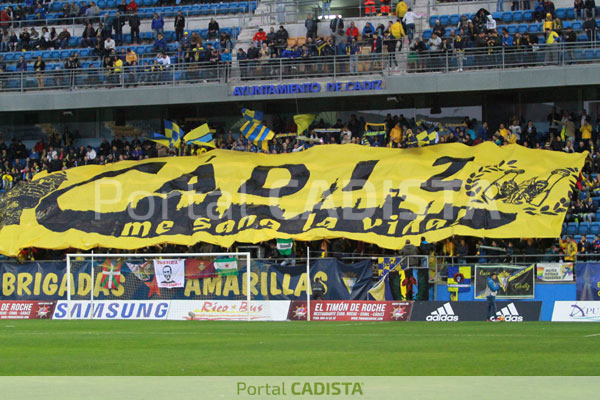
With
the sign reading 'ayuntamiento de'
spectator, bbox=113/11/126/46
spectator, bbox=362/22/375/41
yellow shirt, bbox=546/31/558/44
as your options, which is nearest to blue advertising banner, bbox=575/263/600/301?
yellow shirt, bbox=546/31/558/44

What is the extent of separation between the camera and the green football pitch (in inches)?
516

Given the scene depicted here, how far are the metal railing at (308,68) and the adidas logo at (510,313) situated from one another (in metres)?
13.2

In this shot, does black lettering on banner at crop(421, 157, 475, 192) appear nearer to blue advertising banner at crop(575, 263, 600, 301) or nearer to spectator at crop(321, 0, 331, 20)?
blue advertising banner at crop(575, 263, 600, 301)

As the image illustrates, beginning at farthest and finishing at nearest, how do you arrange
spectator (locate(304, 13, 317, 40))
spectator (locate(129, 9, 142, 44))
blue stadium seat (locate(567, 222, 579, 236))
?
spectator (locate(129, 9, 142, 44)), spectator (locate(304, 13, 317, 40)), blue stadium seat (locate(567, 222, 579, 236))

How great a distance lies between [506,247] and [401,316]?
654 centimetres

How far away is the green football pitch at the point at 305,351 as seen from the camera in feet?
43.0

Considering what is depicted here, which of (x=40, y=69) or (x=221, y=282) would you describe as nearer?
(x=221, y=282)

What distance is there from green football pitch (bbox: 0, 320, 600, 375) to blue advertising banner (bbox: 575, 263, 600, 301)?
25.0 feet

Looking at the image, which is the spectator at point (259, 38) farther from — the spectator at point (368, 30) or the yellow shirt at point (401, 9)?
the yellow shirt at point (401, 9)

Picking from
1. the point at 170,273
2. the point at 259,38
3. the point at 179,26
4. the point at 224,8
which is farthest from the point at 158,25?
the point at 170,273

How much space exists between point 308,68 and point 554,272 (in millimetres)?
15537

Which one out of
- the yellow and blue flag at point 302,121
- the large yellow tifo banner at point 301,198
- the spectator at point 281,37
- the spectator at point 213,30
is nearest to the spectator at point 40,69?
the large yellow tifo banner at point 301,198

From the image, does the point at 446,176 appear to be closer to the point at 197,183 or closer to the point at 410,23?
the point at 410,23

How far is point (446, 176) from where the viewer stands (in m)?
36.2
